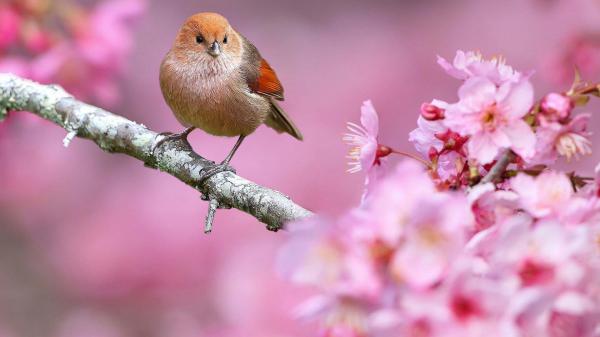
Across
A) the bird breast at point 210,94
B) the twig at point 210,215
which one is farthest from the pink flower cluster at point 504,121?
the bird breast at point 210,94

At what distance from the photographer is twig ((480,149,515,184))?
1.60 meters

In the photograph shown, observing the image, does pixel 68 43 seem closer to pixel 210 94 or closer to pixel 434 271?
pixel 210 94

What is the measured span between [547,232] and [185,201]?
3.97 meters

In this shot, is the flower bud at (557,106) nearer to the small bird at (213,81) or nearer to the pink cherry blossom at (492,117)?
the pink cherry blossom at (492,117)

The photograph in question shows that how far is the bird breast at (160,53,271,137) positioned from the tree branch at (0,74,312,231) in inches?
13.5

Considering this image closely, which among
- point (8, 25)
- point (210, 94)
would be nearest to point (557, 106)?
point (210, 94)

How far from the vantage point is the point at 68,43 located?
11.5 feet

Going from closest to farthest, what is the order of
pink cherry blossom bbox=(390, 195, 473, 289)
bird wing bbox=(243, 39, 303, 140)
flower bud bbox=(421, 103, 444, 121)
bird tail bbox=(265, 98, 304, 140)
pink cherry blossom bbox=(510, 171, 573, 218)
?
1. pink cherry blossom bbox=(390, 195, 473, 289)
2. pink cherry blossom bbox=(510, 171, 573, 218)
3. flower bud bbox=(421, 103, 444, 121)
4. bird wing bbox=(243, 39, 303, 140)
5. bird tail bbox=(265, 98, 304, 140)

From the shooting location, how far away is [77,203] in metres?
5.41

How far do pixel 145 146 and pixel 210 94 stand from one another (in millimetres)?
477

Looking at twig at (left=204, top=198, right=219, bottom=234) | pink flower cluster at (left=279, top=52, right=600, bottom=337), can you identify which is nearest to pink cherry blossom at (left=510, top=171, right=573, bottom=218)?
pink flower cluster at (left=279, top=52, right=600, bottom=337)

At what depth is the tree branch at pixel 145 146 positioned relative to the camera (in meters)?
2.14

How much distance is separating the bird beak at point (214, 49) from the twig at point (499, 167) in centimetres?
154

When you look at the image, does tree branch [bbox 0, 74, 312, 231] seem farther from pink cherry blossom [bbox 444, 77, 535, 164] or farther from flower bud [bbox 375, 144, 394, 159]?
pink cherry blossom [bbox 444, 77, 535, 164]
